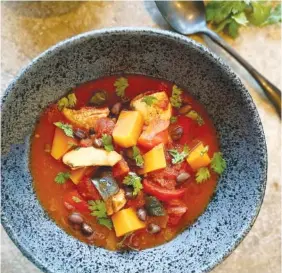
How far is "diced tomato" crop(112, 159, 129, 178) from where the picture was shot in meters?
2.38

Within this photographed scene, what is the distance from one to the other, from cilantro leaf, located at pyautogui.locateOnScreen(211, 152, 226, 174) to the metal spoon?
38 centimetres

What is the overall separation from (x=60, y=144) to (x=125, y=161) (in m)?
0.29

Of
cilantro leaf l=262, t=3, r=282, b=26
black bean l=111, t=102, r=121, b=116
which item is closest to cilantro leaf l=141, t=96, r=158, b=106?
black bean l=111, t=102, r=121, b=116

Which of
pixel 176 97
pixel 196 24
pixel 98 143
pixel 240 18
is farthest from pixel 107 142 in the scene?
pixel 240 18

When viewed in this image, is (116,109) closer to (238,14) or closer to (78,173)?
(78,173)

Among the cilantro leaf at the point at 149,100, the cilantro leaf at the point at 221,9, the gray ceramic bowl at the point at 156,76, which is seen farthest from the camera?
the cilantro leaf at the point at 221,9

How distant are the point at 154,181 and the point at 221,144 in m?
0.35

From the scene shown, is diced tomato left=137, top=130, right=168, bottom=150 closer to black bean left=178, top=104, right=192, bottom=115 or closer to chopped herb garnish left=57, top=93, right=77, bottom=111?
black bean left=178, top=104, right=192, bottom=115

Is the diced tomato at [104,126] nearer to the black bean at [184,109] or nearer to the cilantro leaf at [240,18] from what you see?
the black bean at [184,109]

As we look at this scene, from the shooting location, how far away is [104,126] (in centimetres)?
241

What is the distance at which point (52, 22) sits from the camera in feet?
8.55

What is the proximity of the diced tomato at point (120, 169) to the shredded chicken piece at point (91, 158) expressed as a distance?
24 millimetres

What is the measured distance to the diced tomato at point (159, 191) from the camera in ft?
7.86

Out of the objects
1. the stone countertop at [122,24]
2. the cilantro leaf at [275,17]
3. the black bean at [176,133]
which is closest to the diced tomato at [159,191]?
the black bean at [176,133]
